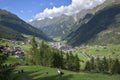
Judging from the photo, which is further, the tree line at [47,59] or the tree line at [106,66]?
the tree line at [106,66]

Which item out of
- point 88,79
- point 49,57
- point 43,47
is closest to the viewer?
point 88,79

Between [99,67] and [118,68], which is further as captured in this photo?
[99,67]

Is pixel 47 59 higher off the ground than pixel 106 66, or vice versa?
pixel 47 59

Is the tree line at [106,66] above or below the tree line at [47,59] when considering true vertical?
below

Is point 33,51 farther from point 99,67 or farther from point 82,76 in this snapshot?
point 82,76

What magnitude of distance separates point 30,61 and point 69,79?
287ft

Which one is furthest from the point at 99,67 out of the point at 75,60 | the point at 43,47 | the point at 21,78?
the point at 21,78

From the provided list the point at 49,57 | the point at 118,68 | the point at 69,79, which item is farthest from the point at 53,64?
the point at 69,79

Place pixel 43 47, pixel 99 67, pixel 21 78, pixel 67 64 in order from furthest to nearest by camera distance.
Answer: pixel 99 67 → pixel 67 64 → pixel 43 47 → pixel 21 78

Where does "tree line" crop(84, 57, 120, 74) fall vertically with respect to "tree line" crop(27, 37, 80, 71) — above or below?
below

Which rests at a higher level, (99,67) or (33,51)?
(33,51)

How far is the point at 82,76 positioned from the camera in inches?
2945

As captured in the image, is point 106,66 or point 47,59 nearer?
point 47,59

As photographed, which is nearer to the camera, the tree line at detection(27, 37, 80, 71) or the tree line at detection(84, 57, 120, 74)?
the tree line at detection(27, 37, 80, 71)
